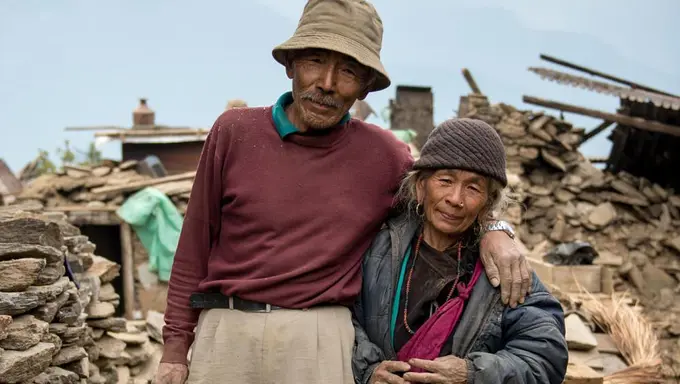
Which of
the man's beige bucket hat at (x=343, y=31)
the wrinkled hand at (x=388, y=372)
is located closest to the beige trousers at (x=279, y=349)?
the wrinkled hand at (x=388, y=372)

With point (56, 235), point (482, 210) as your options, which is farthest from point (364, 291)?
point (56, 235)

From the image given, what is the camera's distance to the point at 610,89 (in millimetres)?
11398

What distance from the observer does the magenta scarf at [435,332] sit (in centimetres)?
273

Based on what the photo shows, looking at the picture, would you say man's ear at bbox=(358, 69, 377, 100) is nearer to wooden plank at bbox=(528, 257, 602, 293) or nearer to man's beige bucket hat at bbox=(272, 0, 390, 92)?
man's beige bucket hat at bbox=(272, 0, 390, 92)

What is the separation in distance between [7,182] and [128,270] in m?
3.72

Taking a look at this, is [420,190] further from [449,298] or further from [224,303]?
[224,303]

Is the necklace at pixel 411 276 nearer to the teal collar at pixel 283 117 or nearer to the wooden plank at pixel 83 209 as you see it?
the teal collar at pixel 283 117

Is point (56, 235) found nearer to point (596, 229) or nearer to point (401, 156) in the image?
point (401, 156)

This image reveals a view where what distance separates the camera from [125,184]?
1241 centimetres

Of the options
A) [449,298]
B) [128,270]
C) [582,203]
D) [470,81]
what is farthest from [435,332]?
[470,81]

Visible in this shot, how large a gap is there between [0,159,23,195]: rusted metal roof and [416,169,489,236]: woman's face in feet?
40.0

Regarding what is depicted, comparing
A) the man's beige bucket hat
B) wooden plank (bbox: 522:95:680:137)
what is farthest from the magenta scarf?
wooden plank (bbox: 522:95:680:137)

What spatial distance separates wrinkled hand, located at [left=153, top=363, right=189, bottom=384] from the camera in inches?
116

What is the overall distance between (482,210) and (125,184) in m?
10.4
